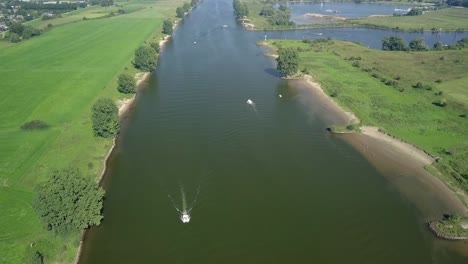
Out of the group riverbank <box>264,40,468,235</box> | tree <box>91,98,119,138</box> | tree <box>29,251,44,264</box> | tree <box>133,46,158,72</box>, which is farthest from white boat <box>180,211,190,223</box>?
tree <box>133,46,158,72</box>

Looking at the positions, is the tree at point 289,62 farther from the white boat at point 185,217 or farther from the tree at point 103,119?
the white boat at point 185,217

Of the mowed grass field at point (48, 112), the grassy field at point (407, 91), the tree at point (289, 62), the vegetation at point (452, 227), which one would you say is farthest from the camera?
the tree at point (289, 62)

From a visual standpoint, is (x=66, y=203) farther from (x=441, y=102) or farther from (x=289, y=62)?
(x=441, y=102)

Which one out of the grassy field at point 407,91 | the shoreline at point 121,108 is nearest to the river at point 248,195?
the shoreline at point 121,108

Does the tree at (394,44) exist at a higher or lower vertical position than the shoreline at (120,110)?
higher

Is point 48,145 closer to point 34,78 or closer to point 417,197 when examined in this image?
point 34,78

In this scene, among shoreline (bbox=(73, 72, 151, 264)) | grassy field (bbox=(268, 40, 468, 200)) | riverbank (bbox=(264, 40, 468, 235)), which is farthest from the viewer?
grassy field (bbox=(268, 40, 468, 200))

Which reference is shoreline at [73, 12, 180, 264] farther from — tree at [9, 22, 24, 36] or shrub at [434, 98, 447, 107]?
shrub at [434, 98, 447, 107]
